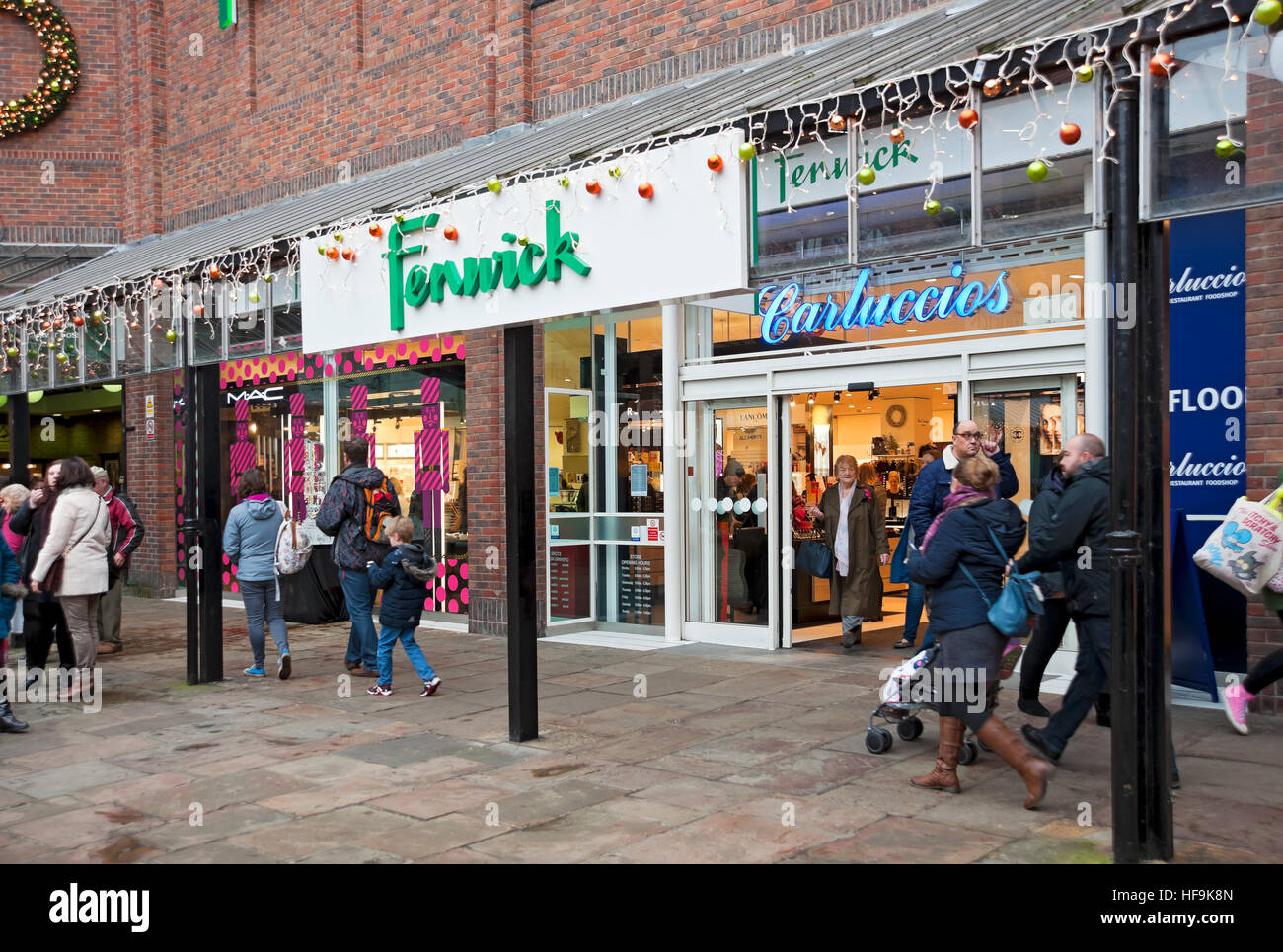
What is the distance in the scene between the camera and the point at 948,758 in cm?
588

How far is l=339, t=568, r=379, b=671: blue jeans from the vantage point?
9211 mm

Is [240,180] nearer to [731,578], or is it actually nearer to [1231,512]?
[731,578]

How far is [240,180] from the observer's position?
16.0 m

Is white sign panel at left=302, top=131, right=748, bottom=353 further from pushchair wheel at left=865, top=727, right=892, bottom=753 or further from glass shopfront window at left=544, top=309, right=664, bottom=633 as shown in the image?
glass shopfront window at left=544, top=309, right=664, bottom=633

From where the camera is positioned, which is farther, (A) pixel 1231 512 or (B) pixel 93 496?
(B) pixel 93 496

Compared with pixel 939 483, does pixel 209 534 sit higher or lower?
lower

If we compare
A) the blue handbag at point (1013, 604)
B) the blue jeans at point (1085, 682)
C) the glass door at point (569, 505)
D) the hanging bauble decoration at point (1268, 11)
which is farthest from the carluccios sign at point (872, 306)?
the hanging bauble decoration at point (1268, 11)

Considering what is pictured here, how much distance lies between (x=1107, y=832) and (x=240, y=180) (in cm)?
1434

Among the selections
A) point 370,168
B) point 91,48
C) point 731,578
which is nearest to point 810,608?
point 731,578

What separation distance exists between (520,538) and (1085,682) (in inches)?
135

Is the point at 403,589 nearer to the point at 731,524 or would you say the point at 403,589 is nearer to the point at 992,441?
the point at 731,524

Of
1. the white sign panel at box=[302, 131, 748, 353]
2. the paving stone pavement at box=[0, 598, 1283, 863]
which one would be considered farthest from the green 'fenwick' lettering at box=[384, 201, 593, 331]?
the paving stone pavement at box=[0, 598, 1283, 863]

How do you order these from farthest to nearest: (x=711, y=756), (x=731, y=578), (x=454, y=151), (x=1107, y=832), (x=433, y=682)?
(x=454, y=151) → (x=731, y=578) → (x=433, y=682) → (x=711, y=756) → (x=1107, y=832)

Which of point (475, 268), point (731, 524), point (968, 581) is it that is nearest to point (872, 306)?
point (731, 524)
